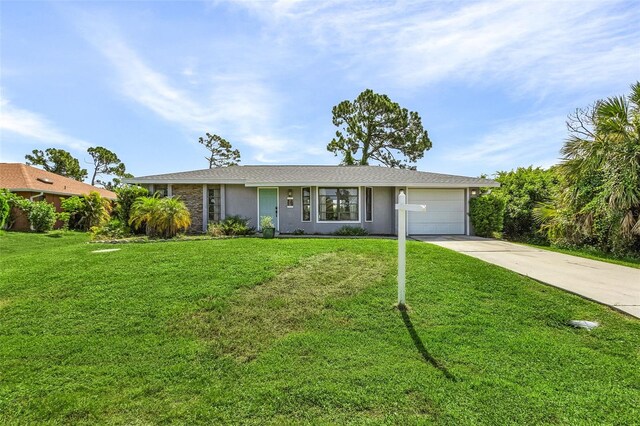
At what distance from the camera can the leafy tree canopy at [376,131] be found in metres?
28.0

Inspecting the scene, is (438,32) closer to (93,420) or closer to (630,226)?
(630,226)

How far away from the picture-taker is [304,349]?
12.2 ft

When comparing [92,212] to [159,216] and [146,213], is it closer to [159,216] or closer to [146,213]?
[146,213]

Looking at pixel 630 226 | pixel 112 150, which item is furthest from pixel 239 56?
pixel 112 150

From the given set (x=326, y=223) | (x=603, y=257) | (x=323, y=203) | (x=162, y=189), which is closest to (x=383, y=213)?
(x=326, y=223)

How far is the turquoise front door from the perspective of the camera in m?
14.4

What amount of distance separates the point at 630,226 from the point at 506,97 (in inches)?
236

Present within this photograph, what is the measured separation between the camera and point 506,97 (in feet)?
39.8

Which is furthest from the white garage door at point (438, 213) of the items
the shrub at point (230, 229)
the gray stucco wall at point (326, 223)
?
the shrub at point (230, 229)

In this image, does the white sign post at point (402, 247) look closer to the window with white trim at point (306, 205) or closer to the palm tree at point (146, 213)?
the window with white trim at point (306, 205)

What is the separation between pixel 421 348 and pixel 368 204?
11019 millimetres

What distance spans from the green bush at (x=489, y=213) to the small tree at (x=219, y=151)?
3252 cm

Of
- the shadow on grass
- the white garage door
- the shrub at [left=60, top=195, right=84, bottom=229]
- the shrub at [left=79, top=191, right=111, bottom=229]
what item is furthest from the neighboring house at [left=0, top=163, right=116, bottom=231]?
the shadow on grass

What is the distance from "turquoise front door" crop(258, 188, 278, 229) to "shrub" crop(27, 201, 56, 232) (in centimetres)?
1190
